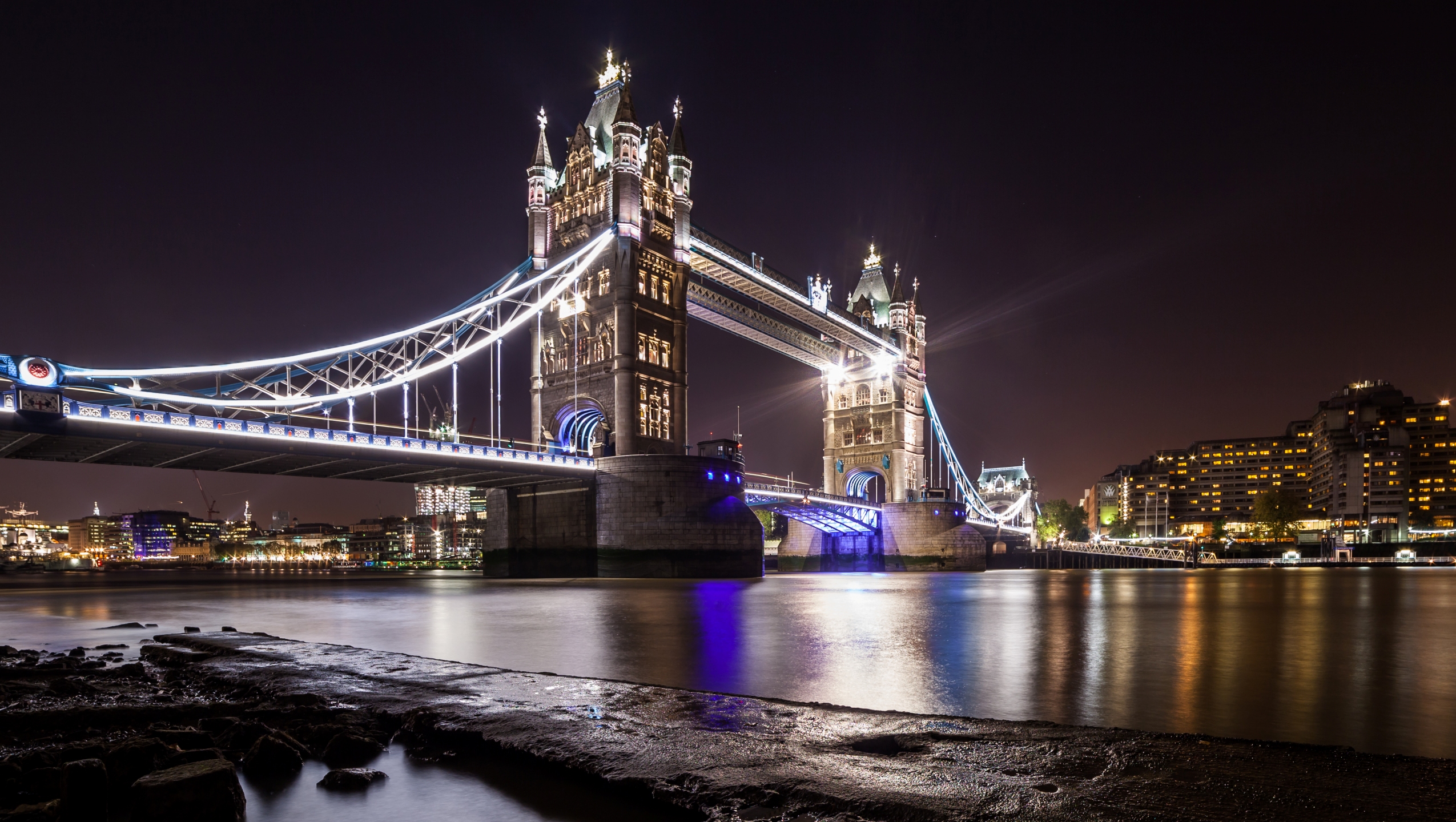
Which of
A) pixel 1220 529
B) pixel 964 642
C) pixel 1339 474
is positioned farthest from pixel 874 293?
pixel 1220 529

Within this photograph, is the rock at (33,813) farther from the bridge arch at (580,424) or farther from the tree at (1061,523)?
the tree at (1061,523)

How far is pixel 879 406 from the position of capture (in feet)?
246

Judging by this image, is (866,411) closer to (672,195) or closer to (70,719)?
(672,195)

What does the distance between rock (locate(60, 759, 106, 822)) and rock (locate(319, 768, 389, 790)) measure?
42.2 inches

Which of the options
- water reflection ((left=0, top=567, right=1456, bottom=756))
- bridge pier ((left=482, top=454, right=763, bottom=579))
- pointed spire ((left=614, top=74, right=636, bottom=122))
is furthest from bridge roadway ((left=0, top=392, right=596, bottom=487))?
pointed spire ((left=614, top=74, right=636, bottom=122))

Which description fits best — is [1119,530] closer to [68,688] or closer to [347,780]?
[68,688]

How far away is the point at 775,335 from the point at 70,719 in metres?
56.3

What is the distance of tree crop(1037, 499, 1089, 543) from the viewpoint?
420 feet

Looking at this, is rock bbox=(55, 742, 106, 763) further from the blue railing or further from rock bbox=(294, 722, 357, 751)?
the blue railing

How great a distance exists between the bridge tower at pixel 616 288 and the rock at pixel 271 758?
35264 mm

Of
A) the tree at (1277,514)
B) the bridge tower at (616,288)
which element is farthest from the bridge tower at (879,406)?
the tree at (1277,514)

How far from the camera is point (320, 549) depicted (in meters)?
176

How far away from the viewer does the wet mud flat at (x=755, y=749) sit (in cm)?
408

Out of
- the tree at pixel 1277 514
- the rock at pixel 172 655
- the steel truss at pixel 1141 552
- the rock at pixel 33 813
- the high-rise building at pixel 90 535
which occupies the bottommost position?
the high-rise building at pixel 90 535
